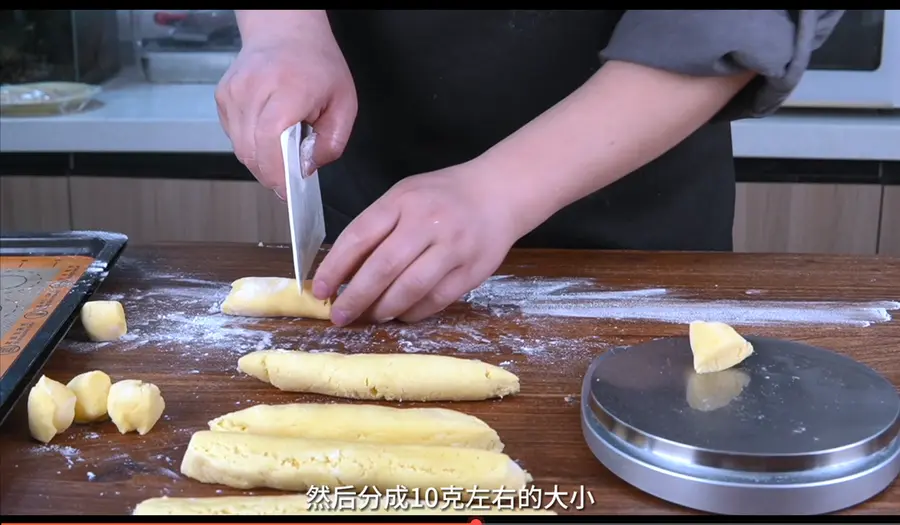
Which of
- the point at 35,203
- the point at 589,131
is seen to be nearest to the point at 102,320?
the point at 589,131

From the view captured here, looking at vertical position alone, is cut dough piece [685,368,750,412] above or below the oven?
below

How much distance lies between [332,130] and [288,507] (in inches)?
20.6

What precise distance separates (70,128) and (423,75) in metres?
0.99

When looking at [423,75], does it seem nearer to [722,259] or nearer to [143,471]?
[722,259]

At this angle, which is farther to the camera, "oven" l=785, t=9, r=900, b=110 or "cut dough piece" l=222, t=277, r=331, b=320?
"oven" l=785, t=9, r=900, b=110

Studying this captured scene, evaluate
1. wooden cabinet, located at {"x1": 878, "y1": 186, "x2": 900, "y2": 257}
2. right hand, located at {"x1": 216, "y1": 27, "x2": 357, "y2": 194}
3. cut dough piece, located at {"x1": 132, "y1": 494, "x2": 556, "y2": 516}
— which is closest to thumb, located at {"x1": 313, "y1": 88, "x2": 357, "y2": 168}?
right hand, located at {"x1": 216, "y1": 27, "x2": 357, "y2": 194}

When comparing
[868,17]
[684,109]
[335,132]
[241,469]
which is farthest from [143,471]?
[868,17]

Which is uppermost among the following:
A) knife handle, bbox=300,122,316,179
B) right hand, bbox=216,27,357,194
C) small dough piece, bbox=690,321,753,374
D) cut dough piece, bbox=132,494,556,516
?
right hand, bbox=216,27,357,194

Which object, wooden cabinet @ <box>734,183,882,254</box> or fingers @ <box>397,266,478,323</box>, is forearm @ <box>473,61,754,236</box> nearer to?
fingers @ <box>397,266,478,323</box>

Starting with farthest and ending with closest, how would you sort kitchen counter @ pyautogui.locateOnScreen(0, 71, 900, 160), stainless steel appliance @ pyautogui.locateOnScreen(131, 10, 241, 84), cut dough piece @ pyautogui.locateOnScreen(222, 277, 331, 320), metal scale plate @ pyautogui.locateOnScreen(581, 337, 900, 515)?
1. stainless steel appliance @ pyautogui.locateOnScreen(131, 10, 241, 84)
2. kitchen counter @ pyautogui.locateOnScreen(0, 71, 900, 160)
3. cut dough piece @ pyautogui.locateOnScreen(222, 277, 331, 320)
4. metal scale plate @ pyautogui.locateOnScreen(581, 337, 900, 515)

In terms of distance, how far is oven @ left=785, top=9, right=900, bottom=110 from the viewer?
6.03 feet

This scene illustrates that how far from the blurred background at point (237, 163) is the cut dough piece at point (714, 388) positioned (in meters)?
1.14

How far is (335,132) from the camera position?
1087 mm

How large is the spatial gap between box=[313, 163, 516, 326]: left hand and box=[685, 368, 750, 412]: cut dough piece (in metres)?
0.27
